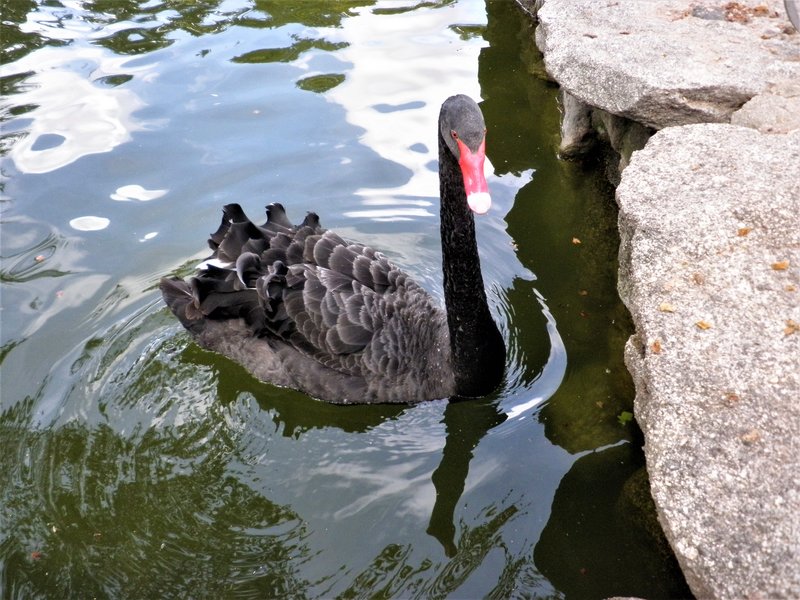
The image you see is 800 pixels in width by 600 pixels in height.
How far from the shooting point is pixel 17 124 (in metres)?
5.73

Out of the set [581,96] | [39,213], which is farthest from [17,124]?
[581,96]

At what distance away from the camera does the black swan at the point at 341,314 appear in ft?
11.6

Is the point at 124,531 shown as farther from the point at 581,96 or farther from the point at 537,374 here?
the point at 581,96

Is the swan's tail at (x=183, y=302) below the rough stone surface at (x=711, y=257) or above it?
below

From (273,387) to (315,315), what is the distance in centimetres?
44

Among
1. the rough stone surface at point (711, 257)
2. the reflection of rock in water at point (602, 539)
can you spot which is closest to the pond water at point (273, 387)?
the reflection of rock in water at point (602, 539)

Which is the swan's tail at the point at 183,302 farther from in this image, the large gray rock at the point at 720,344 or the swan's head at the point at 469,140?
the large gray rock at the point at 720,344

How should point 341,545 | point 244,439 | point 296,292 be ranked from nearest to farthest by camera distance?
1. point 341,545
2. point 244,439
3. point 296,292

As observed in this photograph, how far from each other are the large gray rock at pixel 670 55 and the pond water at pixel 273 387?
858 millimetres

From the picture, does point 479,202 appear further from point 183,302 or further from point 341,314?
point 183,302

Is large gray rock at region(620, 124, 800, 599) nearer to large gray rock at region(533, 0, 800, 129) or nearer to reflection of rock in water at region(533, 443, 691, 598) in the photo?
large gray rock at region(533, 0, 800, 129)

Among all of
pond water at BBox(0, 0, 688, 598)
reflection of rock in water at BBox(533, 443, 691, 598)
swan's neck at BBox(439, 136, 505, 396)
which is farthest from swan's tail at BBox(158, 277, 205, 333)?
reflection of rock in water at BBox(533, 443, 691, 598)

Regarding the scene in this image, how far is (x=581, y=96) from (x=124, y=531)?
10.1ft

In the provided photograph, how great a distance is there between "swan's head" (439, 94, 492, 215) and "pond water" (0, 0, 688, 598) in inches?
47.9
